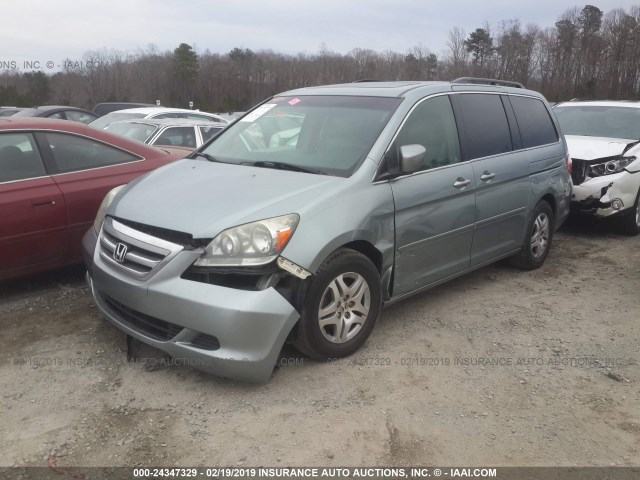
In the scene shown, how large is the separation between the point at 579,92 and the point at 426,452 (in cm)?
4539

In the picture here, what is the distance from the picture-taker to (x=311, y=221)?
3.28 metres

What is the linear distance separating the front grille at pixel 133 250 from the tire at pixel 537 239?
3625 mm

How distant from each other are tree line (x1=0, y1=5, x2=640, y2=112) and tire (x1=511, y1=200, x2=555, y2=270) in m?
31.7

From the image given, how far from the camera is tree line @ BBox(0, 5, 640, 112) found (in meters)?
41.6

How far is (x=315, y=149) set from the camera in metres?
3.99

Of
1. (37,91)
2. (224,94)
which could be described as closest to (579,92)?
(224,94)

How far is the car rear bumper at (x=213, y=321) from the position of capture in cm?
299

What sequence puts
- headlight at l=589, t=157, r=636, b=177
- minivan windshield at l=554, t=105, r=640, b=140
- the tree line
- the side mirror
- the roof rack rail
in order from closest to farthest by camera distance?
the side mirror < the roof rack rail < headlight at l=589, t=157, r=636, b=177 < minivan windshield at l=554, t=105, r=640, b=140 < the tree line

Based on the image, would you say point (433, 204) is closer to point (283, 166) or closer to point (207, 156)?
point (283, 166)

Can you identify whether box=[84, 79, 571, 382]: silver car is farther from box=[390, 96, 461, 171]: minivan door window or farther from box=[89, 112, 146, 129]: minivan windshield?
box=[89, 112, 146, 129]: minivan windshield

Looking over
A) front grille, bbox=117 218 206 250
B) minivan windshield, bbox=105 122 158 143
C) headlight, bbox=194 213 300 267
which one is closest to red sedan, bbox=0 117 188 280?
front grille, bbox=117 218 206 250

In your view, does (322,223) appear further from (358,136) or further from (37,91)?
(37,91)

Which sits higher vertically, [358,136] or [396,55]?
[396,55]

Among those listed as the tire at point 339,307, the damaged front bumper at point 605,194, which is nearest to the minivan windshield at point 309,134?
the tire at point 339,307
